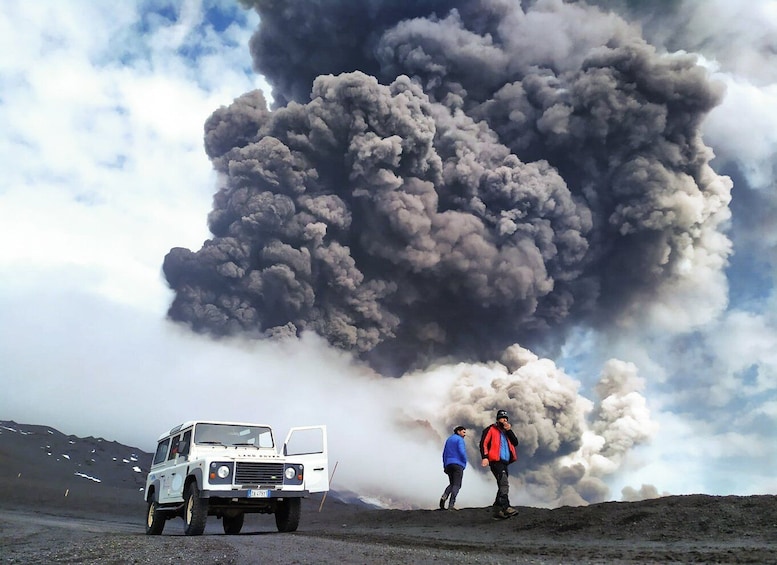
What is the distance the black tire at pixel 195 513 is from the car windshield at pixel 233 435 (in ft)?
4.32

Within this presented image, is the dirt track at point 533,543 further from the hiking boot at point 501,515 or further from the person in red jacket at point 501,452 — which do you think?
the person in red jacket at point 501,452

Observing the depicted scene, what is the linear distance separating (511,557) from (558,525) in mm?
4150

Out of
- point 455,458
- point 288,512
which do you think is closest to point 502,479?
point 455,458

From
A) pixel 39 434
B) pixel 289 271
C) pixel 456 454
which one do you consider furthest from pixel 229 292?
pixel 456 454

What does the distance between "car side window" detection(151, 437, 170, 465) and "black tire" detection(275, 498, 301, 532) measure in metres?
3.15

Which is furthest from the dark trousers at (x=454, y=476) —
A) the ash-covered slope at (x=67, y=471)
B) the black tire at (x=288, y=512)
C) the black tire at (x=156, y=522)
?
the ash-covered slope at (x=67, y=471)


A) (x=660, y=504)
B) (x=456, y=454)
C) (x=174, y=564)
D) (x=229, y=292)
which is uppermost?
(x=229, y=292)

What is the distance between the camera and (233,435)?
12383 millimetres

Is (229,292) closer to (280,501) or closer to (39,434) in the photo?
(39,434)

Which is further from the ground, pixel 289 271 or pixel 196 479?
pixel 289 271

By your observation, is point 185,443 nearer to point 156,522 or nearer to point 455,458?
point 156,522

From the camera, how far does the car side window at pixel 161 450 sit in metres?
13.1

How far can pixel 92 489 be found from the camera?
3247 centimetres

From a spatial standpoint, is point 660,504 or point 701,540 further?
point 660,504
